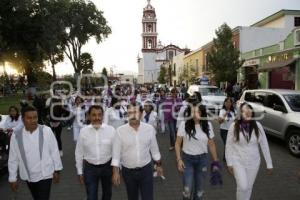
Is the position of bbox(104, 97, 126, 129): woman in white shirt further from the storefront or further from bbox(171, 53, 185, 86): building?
bbox(171, 53, 185, 86): building

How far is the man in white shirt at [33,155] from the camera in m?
4.57

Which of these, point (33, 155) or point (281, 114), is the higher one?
point (33, 155)

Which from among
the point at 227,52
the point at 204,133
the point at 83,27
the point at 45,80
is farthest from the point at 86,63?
the point at 204,133

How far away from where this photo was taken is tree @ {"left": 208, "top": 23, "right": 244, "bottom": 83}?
3450cm

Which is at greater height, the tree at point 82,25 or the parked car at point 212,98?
the tree at point 82,25

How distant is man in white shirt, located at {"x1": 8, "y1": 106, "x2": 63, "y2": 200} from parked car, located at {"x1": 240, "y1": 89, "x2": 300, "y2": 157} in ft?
23.8

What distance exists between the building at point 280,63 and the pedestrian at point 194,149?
22125mm

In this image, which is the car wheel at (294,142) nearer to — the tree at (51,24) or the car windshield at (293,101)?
the car windshield at (293,101)

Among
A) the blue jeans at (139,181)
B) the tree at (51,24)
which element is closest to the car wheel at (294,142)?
the blue jeans at (139,181)

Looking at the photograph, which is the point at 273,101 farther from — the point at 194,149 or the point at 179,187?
Answer: the point at 194,149

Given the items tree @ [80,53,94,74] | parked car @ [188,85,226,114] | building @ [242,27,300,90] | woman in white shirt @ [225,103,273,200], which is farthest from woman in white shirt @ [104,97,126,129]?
tree @ [80,53,94,74]

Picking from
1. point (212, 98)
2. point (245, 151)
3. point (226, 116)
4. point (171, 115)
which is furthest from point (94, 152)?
point (212, 98)

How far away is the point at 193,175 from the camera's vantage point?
541 centimetres

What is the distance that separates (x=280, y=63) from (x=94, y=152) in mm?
24784
